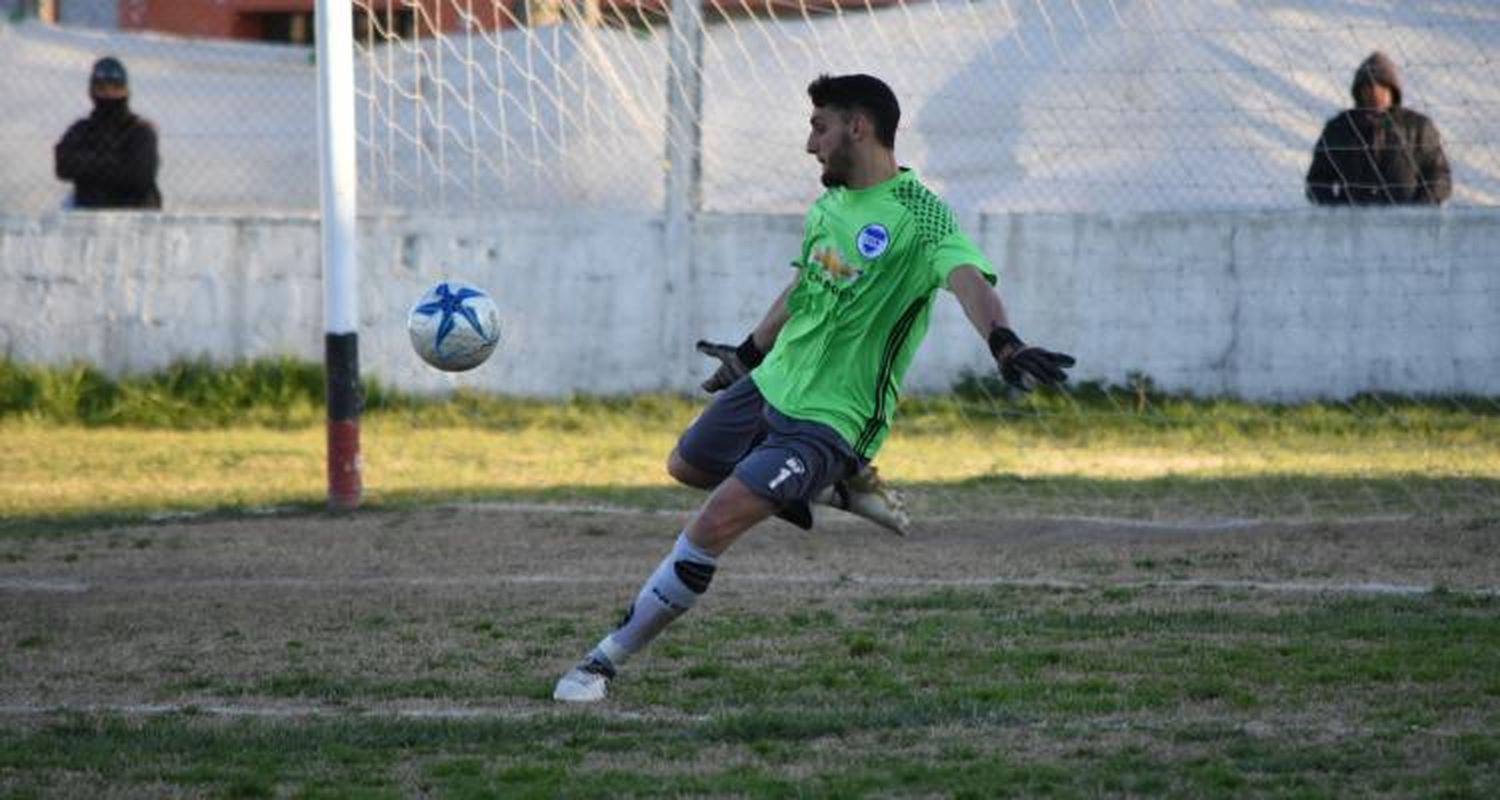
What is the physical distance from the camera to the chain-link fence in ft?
47.2

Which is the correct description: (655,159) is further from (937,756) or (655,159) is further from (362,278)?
(937,756)

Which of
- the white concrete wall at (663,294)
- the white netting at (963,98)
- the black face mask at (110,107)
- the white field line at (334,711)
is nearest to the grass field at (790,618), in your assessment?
the white field line at (334,711)

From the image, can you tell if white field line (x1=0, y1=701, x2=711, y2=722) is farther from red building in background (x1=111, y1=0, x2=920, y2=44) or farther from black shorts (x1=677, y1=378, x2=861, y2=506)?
red building in background (x1=111, y1=0, x2=920, y2=44)

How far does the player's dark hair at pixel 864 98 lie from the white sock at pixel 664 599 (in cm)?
142

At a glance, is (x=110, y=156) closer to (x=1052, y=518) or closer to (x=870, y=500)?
(x=1052, y=518)

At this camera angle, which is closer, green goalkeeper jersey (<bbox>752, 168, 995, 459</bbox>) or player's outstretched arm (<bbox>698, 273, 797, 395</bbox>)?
green goalkeeper jersey (<bbox>752, 168, 995, 459</bbox>)

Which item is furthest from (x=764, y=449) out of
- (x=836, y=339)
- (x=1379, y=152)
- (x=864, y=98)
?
(x=1379, y=152)

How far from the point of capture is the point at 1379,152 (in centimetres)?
1468

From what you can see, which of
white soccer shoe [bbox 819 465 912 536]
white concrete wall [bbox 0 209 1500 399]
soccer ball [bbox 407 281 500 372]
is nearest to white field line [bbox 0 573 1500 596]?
white soccer shoe [bbox 819 465 912 536]

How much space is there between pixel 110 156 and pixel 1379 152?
28.7 ft

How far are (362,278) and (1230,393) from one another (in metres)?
5.94

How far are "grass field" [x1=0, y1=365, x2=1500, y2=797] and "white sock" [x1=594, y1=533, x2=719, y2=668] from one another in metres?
0.17

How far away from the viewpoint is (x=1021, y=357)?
6633 mm

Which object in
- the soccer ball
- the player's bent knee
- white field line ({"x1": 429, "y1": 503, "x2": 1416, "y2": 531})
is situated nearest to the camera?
the player's bent knee
